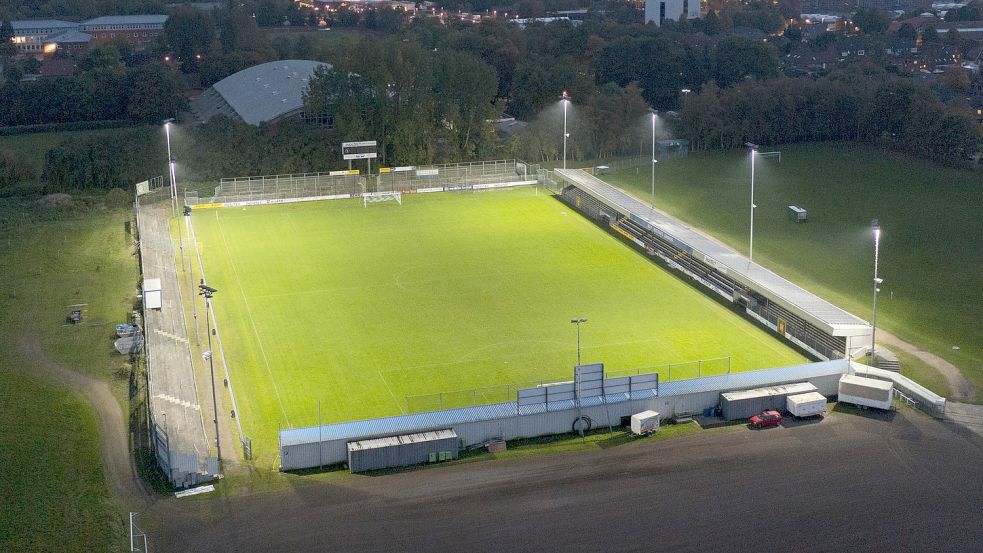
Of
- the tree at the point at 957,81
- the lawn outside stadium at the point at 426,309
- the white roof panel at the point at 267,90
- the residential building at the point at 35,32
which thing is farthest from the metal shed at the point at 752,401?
the residential building at the point at 35,32

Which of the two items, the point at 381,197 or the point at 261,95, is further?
the point at 261,95

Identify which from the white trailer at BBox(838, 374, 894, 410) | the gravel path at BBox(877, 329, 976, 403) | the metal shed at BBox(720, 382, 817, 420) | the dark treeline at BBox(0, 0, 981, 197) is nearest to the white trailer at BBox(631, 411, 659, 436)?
the metal shed at BBox(720, 382, 817, 420)

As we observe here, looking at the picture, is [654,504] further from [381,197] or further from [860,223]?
[381,197]

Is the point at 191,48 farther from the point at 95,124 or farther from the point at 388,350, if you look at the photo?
the point at 388,350

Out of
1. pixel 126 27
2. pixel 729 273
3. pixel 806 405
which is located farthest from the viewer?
pixel 126 27

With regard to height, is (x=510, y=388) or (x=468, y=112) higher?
(x=468, y=112)

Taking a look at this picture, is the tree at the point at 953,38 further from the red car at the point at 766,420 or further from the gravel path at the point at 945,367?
the red car at the point at 766,420

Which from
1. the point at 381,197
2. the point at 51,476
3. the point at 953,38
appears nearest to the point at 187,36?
the point at 381,197
